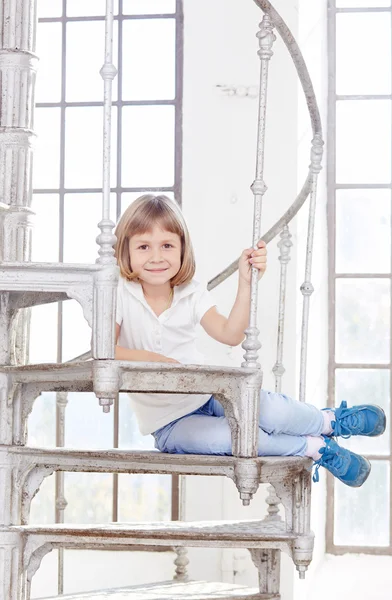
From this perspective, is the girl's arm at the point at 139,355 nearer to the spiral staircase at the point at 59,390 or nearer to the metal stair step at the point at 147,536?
the spiral staircase at the point at 59,390

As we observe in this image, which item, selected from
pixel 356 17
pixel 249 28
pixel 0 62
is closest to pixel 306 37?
pixel 249 28

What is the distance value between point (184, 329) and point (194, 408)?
241 millimetres

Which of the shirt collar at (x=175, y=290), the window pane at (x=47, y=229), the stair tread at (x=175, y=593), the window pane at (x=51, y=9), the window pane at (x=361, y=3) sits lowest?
the stair tread at (x=175, y=593)

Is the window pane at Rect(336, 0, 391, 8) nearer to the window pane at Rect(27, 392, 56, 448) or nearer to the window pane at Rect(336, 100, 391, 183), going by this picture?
the window pane at Rect(336, 100, 391, 183)

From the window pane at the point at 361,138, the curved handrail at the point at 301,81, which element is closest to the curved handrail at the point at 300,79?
the curved handrail at the point at 301,81

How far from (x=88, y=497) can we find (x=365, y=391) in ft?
4.75

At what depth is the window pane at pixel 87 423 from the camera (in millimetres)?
5180

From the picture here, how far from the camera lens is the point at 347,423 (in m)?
3.31

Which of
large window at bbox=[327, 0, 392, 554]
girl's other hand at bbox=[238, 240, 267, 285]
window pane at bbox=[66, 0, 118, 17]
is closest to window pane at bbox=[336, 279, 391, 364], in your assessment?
large window at bbox=[327, 0, 392, 554]

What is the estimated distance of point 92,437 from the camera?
204 inches

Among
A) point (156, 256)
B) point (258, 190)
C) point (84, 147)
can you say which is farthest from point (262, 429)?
point (84, 147)

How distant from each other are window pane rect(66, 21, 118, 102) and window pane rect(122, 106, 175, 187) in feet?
0.73

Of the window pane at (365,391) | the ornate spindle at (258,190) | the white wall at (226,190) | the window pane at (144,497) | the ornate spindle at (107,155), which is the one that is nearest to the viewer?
the ornate spindle at (107,155)

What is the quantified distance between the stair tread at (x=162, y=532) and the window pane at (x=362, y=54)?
2.74m
